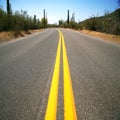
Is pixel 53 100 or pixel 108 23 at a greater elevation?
pixel 108 23

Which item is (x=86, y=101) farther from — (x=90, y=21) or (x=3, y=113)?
(x=90, y=21)

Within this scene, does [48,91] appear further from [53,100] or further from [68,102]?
[68,102]

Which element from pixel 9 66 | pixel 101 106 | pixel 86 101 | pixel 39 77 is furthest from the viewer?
pixel 9 66

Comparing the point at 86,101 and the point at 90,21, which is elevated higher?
the point at 90,21

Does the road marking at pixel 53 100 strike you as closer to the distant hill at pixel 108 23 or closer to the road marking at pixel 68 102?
the road marking at pixel 68 102

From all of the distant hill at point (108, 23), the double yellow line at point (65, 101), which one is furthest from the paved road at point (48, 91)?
the distant hill at point (108, 23)

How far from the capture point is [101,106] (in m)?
3.02

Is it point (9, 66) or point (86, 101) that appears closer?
point (86, 101)

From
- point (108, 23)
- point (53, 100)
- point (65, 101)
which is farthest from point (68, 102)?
point (108, 23)

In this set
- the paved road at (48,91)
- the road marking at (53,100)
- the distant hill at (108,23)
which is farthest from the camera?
the distant hill at (108,23)

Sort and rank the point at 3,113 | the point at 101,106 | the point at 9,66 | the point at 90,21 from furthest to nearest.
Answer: the point at 90,21, the point at 9,66, the point at 101,106, the point at 3,113

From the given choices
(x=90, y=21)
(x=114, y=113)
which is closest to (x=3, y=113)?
(x=114, y=113)

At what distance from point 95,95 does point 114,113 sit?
2.47 ft

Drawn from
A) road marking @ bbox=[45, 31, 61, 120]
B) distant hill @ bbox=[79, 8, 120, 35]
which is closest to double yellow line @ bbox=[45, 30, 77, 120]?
road marking @ bbox=[45, 31, 61, 120]
